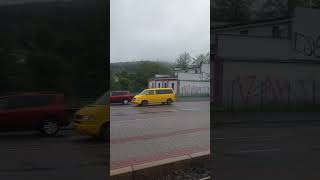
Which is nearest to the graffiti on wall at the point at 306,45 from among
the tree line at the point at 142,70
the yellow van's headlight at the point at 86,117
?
the tree line at the point at 142,70

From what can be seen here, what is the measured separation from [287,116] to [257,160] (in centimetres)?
62

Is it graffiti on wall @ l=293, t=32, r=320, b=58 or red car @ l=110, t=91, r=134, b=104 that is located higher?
graffiti on wall @ l=293, t=32, r=320, b=58

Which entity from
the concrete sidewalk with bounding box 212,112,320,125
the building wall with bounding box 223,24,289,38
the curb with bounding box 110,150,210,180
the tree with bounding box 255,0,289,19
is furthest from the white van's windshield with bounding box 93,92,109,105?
the tree with bounding box 255,0,289,19

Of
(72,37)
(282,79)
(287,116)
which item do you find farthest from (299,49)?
(72,37)

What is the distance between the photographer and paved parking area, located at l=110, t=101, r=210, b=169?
7.16m

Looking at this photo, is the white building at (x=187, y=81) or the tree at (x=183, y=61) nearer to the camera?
the white building at (x=187, y=81)

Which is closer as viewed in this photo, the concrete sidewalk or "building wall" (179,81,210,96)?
the concrete sidewalk

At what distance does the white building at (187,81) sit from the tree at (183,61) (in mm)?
83

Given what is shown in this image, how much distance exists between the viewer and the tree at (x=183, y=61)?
7.21 meters

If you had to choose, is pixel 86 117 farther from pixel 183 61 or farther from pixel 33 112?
pixel 183 61

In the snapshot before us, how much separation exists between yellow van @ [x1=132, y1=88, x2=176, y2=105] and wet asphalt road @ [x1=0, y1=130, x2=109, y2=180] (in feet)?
7.45

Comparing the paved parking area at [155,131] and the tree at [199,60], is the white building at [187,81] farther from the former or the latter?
the paved parking area at [155,131]

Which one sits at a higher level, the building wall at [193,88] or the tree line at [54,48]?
the tree line at [54,48]

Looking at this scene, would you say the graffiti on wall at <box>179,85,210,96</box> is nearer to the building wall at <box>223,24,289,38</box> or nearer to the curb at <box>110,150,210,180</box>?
the curb at <box>110,150,210,180</box>
